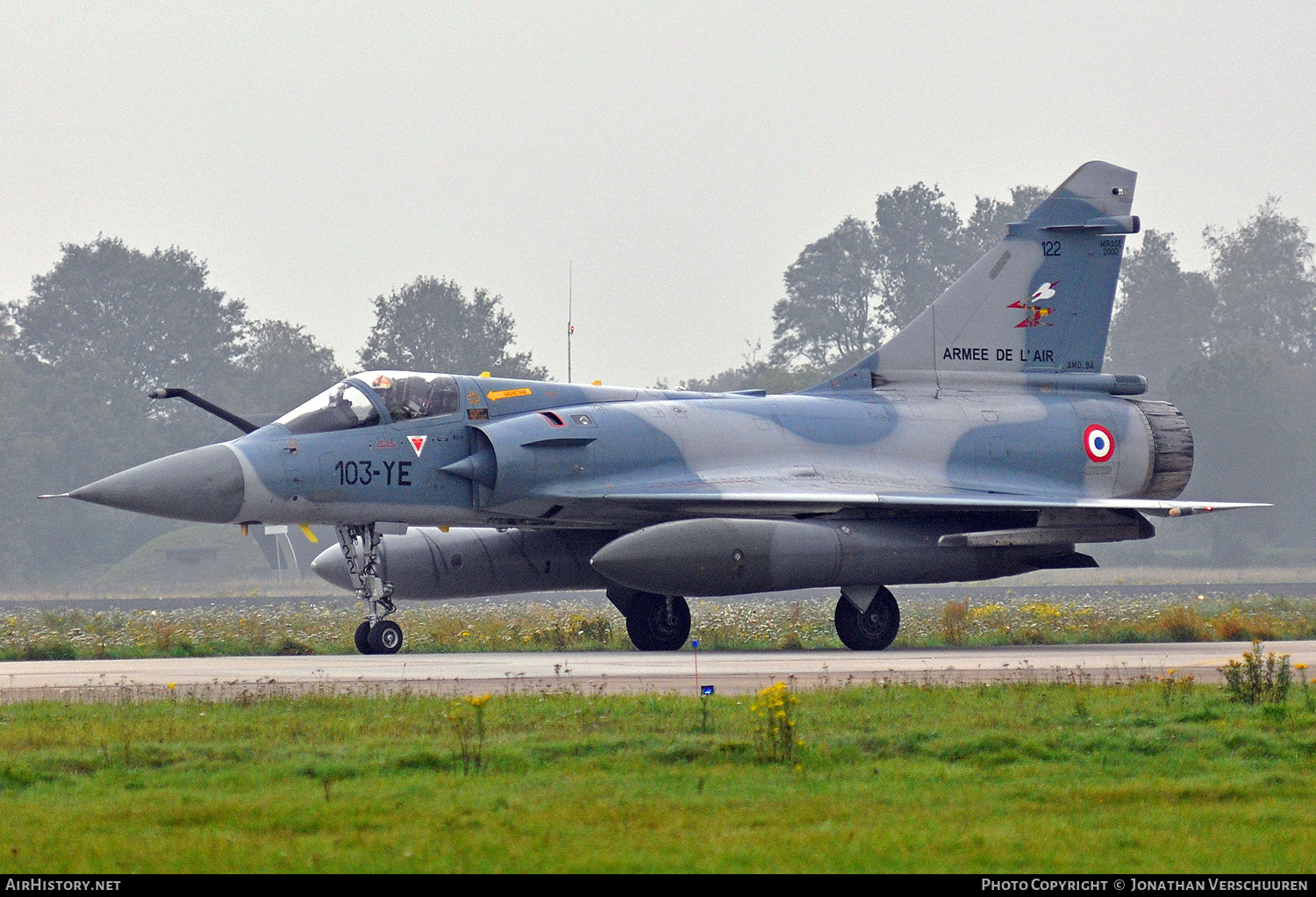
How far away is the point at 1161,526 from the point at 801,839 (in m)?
56.0

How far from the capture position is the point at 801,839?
19.5ft

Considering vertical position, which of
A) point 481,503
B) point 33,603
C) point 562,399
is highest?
point 562,399

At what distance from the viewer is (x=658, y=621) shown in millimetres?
17578

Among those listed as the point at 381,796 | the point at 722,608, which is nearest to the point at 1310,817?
the point at 381,796

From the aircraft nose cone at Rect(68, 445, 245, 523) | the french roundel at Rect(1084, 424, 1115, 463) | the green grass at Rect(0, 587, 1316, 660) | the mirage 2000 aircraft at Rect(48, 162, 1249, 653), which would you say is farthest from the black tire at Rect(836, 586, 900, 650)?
the aircraft nose cone at Rect(68, 445, 245, 523)

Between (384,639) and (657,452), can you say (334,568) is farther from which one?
(657,452)

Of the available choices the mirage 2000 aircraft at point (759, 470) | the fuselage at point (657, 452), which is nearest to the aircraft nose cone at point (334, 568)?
the mirage 2000 aircraft at point (759, 470)

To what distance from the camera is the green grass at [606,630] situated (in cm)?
1727

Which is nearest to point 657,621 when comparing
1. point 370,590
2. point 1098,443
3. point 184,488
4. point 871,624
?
point 871,624

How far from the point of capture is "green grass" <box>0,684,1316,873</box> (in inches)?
227

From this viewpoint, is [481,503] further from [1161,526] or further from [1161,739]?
[1161,526]

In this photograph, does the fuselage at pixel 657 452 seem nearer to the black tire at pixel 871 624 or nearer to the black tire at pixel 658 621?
the black tire at pixel 658 621

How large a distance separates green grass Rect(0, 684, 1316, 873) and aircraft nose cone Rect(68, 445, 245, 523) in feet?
16.3

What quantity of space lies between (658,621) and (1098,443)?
6.13 meters
